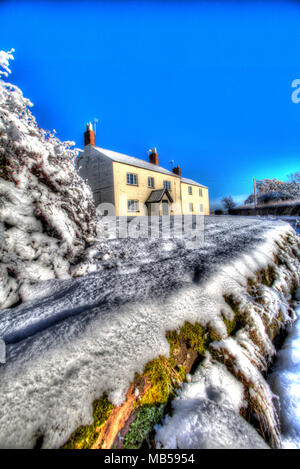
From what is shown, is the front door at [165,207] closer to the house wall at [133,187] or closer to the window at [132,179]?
the house wall at [133,187]

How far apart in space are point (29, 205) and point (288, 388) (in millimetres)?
2332

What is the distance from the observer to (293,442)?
0.80 meters

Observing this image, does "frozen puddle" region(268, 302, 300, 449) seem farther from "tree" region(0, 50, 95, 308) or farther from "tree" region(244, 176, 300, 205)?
"tree" region(244, 176, 300, 205)

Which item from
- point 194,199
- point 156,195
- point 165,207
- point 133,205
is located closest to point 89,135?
point 133,205

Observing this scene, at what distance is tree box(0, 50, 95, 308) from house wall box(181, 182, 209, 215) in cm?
1833

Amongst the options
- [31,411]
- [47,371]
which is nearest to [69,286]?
[47,371]

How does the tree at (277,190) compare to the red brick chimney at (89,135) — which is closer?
the red brick chimney at (89,135)

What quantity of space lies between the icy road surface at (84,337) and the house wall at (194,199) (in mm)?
18810

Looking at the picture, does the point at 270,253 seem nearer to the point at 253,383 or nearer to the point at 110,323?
the point at 253,383

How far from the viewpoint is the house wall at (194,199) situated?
20094mm

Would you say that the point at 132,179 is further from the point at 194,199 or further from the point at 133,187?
the point at 194,199

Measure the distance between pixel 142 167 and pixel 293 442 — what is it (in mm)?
15587

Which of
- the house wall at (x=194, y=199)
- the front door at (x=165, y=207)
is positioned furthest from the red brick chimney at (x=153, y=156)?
the front door at (x=165, y=207)
